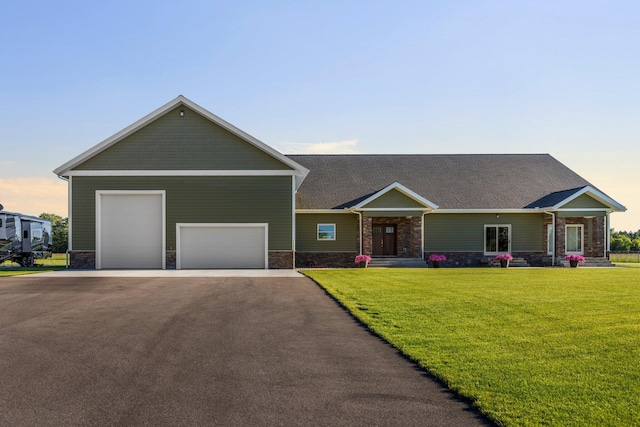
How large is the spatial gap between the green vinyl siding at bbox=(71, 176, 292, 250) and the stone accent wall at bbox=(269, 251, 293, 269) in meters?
0.30

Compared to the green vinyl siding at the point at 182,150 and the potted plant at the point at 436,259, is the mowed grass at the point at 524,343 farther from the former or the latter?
the potted plant at the point at 436,259

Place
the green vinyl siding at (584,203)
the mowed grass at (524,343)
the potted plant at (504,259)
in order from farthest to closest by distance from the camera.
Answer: the green vinyl siding at (584,203) < the potted plant at (504,259) < the mowed grass at (524,343)

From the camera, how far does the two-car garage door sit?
82.1ft

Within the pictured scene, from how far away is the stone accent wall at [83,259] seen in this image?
24.8m

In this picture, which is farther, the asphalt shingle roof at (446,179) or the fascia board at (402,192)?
the asphalt shingle roof at (446,179)

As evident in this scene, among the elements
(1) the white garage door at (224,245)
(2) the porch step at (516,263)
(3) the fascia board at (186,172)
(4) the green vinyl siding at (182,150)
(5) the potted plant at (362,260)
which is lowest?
(2) the porch step at (516,263)

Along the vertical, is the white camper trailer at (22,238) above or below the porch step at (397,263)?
above

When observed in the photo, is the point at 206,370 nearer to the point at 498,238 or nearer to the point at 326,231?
the point at 326,231

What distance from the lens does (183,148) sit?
25172 millimetres

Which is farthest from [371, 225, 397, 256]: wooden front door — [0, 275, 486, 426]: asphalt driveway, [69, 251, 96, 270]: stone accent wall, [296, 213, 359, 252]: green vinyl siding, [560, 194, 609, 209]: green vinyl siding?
[0, 275, 486, 426]: asphalt driveway

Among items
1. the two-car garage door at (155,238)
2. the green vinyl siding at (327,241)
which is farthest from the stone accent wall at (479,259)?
the two-car garage door at (155,238)

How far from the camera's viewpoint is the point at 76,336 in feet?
28.7

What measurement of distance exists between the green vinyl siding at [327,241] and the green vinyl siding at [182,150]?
4963 millimetres

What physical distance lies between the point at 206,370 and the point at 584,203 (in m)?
27.7
